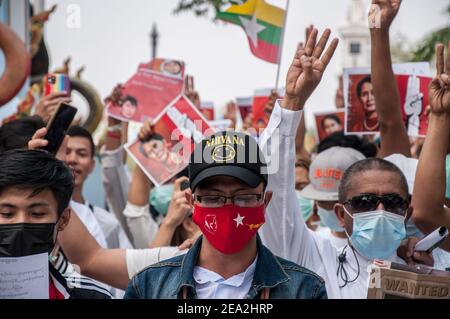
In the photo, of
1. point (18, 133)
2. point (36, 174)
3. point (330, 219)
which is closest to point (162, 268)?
point (36, 174)

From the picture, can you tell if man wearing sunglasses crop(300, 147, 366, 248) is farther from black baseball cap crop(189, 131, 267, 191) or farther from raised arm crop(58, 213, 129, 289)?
black baseball cap crop(189, 131, 267, 191)

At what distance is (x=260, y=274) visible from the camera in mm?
2629

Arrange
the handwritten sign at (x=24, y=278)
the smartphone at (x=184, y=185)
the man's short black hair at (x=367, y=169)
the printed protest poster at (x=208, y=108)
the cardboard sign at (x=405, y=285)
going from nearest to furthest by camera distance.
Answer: the cardboard sign at (x=405, y=285)
the handwritten sign at (x=24, y=278)
the man's short black hair at (x=367, y=169)
the smartphone at (x=184, y=185)
the printed protest poster at (x=208, y=108)

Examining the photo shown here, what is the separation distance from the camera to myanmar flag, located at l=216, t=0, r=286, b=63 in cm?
556

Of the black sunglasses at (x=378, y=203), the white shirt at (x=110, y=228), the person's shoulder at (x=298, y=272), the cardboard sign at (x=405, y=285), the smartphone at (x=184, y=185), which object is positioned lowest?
the white shirt at (x=110, y=228)

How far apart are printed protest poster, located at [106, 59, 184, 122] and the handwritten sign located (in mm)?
3067

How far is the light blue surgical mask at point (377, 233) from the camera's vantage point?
3400 millimetres

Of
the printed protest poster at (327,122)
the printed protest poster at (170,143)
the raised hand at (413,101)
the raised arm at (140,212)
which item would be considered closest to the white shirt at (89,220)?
the raised arm at (140,212)

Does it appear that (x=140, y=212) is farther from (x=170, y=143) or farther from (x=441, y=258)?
(x=441, y=258)

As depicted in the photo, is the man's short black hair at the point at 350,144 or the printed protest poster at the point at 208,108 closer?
the man's short black hair at the point at 350,144

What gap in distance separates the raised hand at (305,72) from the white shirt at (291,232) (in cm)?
5

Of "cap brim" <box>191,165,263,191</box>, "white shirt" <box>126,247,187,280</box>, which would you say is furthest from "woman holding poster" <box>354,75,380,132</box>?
"cap brim" <box>191,165,263,191</box>

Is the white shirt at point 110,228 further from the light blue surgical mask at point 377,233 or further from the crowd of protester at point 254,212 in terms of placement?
the light blue surgical mask at point 377,233
